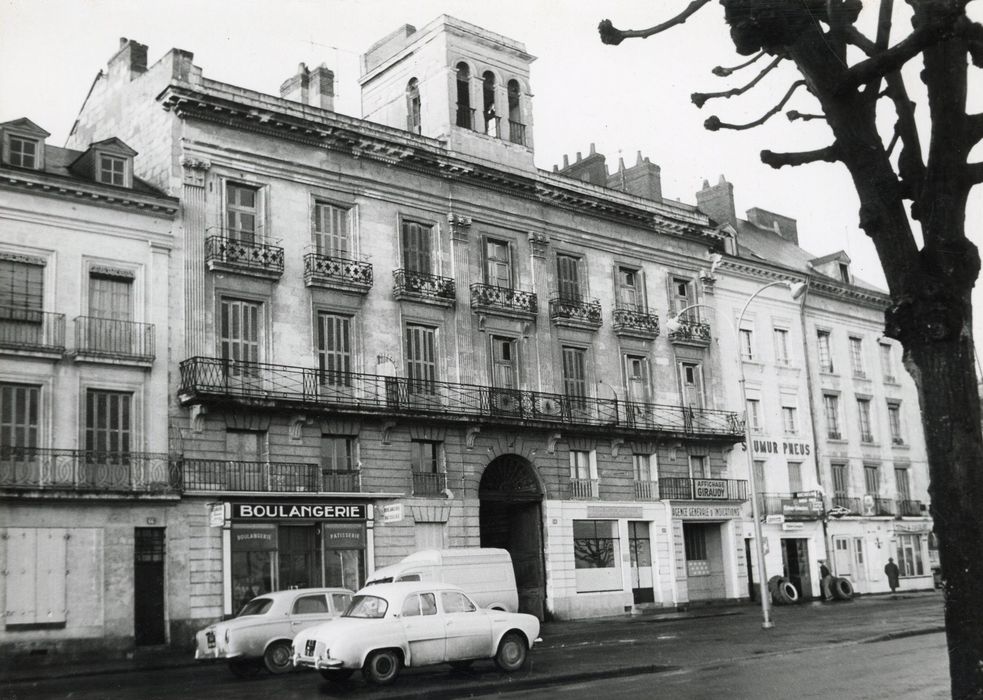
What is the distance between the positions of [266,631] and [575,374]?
20876mm

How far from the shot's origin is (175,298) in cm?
2955

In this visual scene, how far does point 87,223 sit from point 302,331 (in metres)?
6.84

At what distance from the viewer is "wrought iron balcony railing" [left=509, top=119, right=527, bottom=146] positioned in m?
40.0

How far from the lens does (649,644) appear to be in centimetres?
2400

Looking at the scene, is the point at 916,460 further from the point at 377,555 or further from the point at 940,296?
the point at 940,296

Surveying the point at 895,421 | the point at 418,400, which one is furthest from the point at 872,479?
the point at 418,400

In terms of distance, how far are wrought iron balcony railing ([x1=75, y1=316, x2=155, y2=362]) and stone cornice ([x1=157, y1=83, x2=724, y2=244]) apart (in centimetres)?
654

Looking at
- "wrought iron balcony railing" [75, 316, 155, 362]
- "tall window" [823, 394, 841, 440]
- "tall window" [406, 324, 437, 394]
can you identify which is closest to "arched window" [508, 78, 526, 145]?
"tall window" [406, 324, 437, 394]

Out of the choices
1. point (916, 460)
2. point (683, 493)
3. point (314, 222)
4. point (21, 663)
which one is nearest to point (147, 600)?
point (21, 663)

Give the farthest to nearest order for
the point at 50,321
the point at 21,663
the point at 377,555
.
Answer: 1. the point at 377,555
2. the point at 50,321
3. the point at 21,663

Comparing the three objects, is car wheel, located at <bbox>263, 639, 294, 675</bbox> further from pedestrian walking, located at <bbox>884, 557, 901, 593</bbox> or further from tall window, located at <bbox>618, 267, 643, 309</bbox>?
pedestrian walking, located at <bbox>884, 557, 901, 593</bbox>

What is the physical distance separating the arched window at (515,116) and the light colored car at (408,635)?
24893 millimetres

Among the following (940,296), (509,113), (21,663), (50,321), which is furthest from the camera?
(509,113)

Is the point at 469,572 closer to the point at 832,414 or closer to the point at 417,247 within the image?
the point at 417,247
